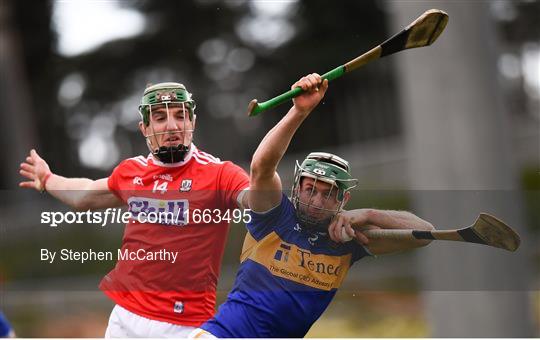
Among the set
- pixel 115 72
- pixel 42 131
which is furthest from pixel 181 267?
pixel 42 131

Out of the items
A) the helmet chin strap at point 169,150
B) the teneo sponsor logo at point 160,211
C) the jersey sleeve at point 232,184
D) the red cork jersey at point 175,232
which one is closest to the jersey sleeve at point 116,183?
the red cork jersey at point 175,232

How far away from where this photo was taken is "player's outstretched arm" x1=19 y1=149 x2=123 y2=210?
4156 millimetres

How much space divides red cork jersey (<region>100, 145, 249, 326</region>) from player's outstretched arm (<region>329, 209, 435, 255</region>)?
436 mm

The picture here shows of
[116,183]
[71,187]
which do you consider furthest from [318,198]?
[71,187]

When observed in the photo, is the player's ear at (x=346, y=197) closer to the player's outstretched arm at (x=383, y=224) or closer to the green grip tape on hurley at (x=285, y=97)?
the player's outstretched arm at (x=383, y=224)

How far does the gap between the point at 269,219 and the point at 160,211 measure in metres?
0.46

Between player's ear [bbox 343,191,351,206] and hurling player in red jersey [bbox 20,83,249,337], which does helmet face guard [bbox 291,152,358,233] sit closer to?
player's ear [bbox 343,191,351,206]

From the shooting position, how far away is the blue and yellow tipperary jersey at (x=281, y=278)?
386 cm

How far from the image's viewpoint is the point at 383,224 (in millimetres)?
3754

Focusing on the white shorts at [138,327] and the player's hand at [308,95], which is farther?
the white shorts at [138,327]

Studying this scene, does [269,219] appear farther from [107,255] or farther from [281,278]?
[107,255]

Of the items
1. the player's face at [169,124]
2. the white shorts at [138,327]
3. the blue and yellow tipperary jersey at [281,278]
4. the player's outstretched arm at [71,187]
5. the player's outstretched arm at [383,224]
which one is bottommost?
the white shorts at [138,327]

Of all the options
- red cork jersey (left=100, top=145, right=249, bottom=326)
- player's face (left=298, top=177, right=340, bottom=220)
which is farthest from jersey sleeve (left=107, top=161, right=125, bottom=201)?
player's face (left=298, top=177, right=340, bottom=220)

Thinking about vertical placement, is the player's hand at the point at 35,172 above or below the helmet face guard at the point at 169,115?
below
